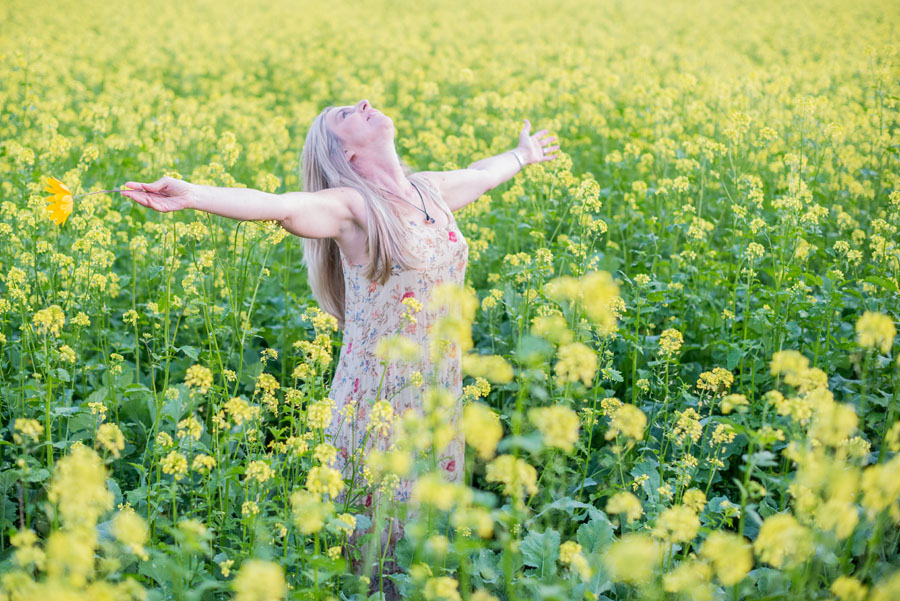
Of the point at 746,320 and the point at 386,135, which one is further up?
the point at 386,135

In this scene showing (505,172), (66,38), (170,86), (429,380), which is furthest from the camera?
(66,38)

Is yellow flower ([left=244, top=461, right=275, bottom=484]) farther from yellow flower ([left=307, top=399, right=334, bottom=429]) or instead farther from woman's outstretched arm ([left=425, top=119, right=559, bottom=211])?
woman's outstretched arm ([left=425, top=119, right=559, bottom=211])

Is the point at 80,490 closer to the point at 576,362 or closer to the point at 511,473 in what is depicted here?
the point at 511,473

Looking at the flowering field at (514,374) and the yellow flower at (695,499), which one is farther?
the yellow flower at (695,499)

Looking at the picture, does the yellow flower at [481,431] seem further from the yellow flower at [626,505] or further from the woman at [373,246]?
the woman at [373,246]

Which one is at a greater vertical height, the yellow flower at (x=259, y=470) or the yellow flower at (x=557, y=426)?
the yellow flower at (x=557, y=426)

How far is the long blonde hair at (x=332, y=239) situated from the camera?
3.31m

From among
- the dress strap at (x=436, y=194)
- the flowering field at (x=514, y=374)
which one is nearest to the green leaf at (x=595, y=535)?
the flowering field at (x=514, y=374)

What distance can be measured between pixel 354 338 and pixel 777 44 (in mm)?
14152

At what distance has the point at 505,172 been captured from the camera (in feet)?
14.2

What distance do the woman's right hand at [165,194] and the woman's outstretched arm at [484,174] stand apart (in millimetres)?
1368

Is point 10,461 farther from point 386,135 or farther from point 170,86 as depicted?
point 170,86

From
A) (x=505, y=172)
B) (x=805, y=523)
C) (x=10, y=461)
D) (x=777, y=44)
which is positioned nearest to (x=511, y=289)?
(x=505, y=172)

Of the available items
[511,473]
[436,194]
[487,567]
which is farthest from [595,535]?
[436,194]
